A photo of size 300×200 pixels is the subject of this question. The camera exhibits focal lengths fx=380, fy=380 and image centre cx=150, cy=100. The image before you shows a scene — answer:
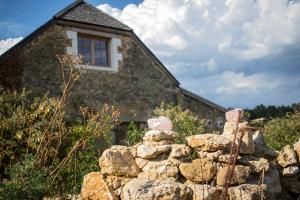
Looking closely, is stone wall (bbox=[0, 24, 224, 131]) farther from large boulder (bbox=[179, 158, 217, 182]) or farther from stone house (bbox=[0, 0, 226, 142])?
large boulder (bbox=[179, 158, 217, 182])

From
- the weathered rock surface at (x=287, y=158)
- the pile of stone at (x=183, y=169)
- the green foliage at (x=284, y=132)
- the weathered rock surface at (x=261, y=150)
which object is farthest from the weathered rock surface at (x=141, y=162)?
the green foliage at (x=284, y=132)

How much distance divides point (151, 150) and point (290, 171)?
2220mm

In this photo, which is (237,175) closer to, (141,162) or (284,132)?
(141,162)

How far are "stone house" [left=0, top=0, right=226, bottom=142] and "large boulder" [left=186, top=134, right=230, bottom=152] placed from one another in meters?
7.11

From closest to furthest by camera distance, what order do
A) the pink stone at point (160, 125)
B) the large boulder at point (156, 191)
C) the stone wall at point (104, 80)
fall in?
the large boulder at point (156, 191)
the pink stone at point (160, 125)
the stone wall at point (104, 80)

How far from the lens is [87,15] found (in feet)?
40.6

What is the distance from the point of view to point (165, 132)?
4945mm

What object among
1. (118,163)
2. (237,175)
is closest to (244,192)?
(237,175)

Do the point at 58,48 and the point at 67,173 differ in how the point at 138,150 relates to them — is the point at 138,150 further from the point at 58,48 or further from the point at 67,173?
the point at 58,48

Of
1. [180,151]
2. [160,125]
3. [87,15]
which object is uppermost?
[87,15]

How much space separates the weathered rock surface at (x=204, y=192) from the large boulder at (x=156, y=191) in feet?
0.33

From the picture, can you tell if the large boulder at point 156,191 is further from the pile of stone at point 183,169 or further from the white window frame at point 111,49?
the white window frame at point 111,49

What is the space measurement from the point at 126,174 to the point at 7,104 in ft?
16.3

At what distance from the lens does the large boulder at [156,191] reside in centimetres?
397
